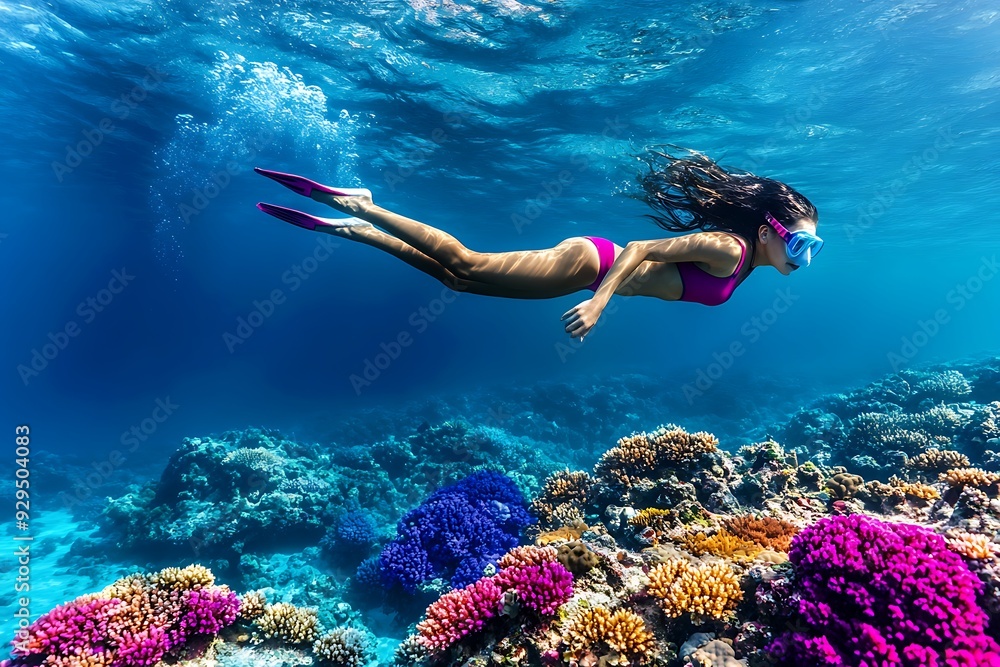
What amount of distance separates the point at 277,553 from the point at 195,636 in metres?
7.60

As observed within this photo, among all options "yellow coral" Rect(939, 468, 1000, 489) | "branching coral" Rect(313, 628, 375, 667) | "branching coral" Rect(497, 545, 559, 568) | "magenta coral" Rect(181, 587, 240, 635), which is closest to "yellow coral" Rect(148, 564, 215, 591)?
"magenta coral" Rect(181, 587, 240, 635)

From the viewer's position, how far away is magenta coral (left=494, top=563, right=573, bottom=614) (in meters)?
3.47

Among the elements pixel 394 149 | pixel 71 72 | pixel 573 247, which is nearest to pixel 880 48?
pixel 573 247

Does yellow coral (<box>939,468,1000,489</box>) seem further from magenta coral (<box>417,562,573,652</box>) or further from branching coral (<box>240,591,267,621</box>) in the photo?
Result: branching coral (<box>240,591,267,621</box>)

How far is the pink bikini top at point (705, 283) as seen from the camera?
403 cm

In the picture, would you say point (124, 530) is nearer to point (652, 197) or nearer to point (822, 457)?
point (652, 197)

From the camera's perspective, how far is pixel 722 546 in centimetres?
426

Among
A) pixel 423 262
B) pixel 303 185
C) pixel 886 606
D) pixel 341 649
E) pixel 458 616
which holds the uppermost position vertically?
pixel 303 185

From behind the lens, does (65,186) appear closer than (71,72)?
No

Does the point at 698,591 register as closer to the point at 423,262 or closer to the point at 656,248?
the point at 656,248

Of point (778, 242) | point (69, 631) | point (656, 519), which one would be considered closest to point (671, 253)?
point (778, 242)

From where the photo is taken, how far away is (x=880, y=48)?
46.2ft

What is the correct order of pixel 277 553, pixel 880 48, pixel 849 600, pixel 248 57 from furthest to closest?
pixel 248 57 → pixel 880 48 → pixel 277 553 → pixel 849 600

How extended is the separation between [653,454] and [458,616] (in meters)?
3.77
